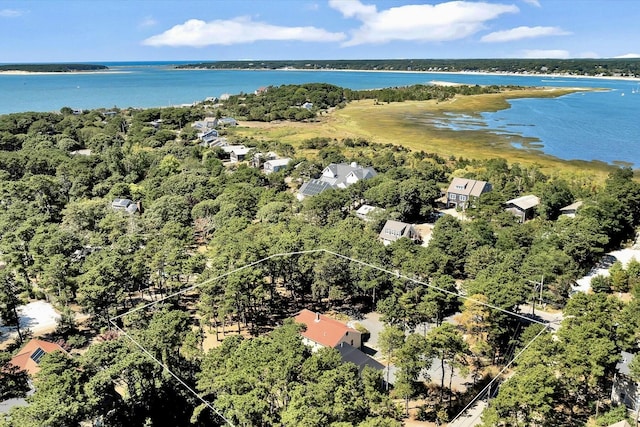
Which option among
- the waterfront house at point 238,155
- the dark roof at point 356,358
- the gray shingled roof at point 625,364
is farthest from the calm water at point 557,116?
the dark roof at point 356,358

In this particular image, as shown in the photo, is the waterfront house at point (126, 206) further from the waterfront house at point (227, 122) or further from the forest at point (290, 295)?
the waterfront house at point (227, 122)

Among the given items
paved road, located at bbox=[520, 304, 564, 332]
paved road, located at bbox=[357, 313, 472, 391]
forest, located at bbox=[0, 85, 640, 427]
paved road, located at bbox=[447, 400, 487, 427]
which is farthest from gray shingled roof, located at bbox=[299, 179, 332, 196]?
paved road, located at bbox=[447, 400, 487, 427]

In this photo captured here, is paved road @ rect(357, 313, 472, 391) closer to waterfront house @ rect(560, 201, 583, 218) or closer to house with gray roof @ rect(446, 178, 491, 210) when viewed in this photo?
waterfront house @ rect(560, 201, 583, 218)

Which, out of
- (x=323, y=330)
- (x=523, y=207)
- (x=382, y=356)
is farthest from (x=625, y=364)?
(x=523, y=207)

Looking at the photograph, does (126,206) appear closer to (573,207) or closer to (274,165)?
(274,165)

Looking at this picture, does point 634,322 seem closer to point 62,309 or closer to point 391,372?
point 391,372

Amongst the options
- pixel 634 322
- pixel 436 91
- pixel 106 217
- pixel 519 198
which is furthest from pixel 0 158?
pixel 436 91
